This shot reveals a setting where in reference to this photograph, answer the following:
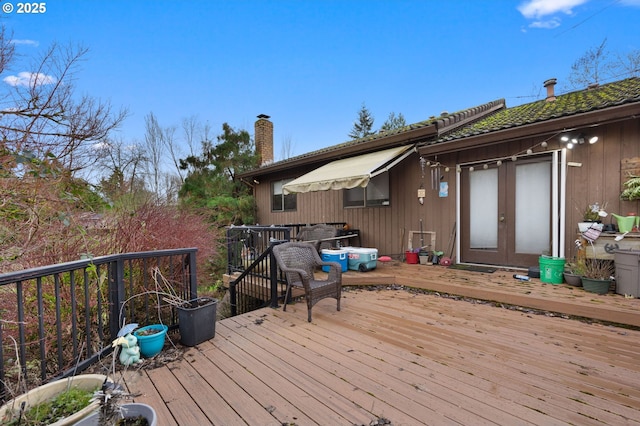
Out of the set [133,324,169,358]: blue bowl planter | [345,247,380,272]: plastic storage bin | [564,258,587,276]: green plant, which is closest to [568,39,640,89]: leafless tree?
[564,258,587,276]: green plant

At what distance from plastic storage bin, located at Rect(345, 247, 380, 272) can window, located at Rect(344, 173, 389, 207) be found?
2.04 meters

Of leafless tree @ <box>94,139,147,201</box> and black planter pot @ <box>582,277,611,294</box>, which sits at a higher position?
leafless tree @ <box>94,139,147,201</box>

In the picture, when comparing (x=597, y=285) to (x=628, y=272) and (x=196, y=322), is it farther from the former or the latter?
(x=196, y=322)

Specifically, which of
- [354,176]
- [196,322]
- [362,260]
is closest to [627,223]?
[362,260]

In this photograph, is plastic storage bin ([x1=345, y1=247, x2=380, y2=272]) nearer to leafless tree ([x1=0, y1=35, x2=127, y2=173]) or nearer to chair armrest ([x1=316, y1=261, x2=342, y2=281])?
chair armrest ([x1=316, y1=261, x2=342, y2=281])

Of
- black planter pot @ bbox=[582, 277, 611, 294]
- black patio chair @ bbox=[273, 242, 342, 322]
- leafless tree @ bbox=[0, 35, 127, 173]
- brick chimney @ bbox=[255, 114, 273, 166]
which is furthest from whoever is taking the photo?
brick chimney @ bbox=[255, 114, 273, 166]

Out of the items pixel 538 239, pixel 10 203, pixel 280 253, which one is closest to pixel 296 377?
pixel 280 253

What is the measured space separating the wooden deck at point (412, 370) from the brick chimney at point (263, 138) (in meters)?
10.5

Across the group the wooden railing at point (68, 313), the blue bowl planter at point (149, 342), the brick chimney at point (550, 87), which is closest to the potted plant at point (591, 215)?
the brick chimney at point (550, 87)

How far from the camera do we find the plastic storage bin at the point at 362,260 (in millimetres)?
5418

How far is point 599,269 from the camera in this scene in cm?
390

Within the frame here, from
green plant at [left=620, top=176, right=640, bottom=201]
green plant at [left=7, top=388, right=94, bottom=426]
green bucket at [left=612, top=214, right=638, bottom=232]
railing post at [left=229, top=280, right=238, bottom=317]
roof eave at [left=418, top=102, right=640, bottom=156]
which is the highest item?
roof eave at [left=418, top=102, right=640, bottom=156]

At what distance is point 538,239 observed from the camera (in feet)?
16.6

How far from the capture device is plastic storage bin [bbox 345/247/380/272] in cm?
542
